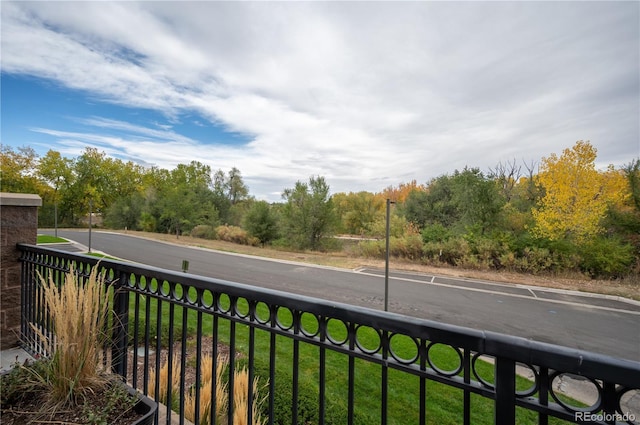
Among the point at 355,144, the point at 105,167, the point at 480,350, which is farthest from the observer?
the point at 105,167

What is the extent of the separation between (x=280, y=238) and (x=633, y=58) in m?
18.3

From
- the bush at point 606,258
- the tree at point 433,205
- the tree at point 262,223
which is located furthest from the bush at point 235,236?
the bush at point 606,258

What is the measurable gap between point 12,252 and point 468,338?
12.8ft

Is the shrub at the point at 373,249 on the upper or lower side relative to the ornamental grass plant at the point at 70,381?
lower

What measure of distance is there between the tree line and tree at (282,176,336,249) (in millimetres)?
68

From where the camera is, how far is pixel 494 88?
30.6ft

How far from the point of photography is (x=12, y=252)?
9.08ft

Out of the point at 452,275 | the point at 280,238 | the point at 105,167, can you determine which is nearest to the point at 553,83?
the point at 452,275

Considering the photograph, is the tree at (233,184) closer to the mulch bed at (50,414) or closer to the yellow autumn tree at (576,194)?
the yellow autumn tree at (576,194)

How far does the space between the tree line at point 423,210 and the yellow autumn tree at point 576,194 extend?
39mm

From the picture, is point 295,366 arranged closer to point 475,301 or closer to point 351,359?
point 351,359

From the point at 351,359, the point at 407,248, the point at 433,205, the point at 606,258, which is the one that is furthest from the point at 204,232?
the point at 351,359

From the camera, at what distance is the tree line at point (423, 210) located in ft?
37.1

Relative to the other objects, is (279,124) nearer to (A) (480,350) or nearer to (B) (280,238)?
(B) (280,238)
